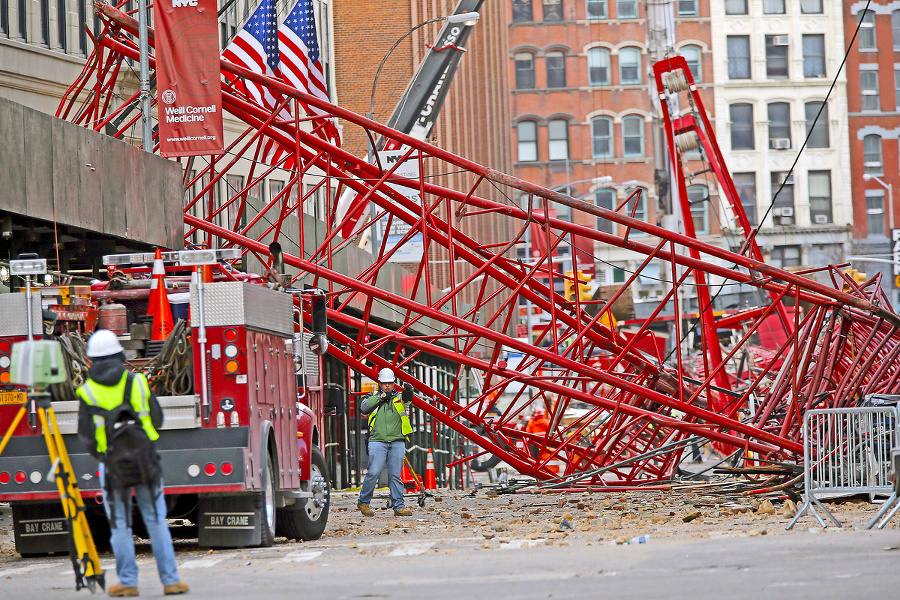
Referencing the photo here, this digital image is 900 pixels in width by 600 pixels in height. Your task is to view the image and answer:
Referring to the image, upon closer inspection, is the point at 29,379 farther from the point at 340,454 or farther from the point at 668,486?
the point at 340,454

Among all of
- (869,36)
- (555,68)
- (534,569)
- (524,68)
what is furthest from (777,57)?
(534,569)

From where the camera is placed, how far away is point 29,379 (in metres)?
9.60

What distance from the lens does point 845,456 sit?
14.0 meters

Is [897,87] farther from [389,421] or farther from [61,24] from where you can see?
[389,421]

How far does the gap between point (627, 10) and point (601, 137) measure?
7669mm

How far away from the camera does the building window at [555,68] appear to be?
83.9 metres

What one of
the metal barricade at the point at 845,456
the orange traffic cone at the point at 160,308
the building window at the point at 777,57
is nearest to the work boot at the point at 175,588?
the orange traffic cone at the point at 160,308

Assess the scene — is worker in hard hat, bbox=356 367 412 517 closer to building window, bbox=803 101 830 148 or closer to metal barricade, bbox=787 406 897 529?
metal barricade, bbox=787 406 897 529

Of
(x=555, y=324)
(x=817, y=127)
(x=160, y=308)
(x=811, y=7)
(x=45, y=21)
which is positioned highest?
(x=811, y=7)

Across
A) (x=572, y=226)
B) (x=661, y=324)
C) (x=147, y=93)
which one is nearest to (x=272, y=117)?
(x=147, y=93)

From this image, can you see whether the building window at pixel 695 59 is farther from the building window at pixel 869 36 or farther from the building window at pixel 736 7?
the building window at pixel 869 36

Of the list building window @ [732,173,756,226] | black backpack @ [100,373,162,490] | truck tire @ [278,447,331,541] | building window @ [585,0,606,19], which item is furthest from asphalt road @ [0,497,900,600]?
building window @ [585,0,606,19]

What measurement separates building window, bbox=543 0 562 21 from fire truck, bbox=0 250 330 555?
72.9m

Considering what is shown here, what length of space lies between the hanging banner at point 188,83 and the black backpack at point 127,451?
9284 mm
